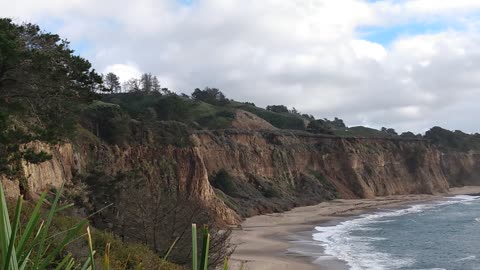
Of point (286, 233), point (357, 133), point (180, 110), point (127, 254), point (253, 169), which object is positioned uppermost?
point (180, 110)

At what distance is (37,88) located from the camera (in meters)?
20.8

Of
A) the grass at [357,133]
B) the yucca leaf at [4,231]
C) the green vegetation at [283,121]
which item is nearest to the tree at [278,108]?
the grass at [357,133]

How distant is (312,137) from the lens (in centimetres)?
9044

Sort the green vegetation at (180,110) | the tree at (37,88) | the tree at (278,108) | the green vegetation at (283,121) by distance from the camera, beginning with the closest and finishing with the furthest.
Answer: the tree at (37,88), the green vegetation at (180,110), the green vegetation at (283,121), the tree at (278,108)

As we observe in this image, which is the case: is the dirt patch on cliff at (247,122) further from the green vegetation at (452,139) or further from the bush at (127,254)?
the bush at (127,254)

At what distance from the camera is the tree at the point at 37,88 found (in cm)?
1962

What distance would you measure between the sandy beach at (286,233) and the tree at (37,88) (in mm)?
10977

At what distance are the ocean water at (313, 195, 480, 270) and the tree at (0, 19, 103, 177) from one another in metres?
17.0

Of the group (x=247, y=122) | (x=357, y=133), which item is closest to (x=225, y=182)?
(x=247, y=122)

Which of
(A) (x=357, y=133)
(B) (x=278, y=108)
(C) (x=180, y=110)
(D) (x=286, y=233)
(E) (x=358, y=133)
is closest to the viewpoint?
(D) (x=286, y=233)

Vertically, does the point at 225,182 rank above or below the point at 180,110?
below

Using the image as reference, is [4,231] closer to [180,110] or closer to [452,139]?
[180,110]

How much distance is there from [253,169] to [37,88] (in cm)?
5182

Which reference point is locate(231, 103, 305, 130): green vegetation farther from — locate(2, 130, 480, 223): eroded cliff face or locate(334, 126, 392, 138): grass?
locate(2, 130, 480, 223): eroded cliff face
